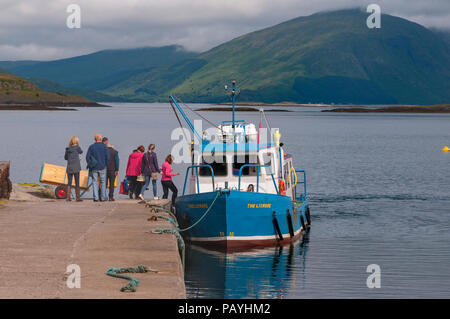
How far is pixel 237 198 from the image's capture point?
21.7 metres

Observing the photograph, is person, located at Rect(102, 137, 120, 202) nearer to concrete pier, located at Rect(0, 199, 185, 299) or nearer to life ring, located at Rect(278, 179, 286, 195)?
concrete pier, located at Rect(0, 199, 185, 299)

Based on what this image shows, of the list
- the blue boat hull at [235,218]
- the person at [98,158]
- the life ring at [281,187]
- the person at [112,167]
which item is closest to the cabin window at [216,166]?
the blue boat hull at [235,218]

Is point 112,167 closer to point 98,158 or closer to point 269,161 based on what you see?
point 98,158

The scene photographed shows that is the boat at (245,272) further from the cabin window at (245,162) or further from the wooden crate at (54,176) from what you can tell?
the wooden crate at (54,176)

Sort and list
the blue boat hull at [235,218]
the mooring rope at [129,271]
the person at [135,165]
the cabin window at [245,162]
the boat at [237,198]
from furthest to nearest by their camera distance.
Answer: the person at [135,165] < the cabin window at [245,162] < the boat at [237,198] < the blue boat hull at [235,218] < the mooring rope at [129,271]

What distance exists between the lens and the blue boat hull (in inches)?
859

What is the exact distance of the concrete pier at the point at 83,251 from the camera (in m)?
12.2

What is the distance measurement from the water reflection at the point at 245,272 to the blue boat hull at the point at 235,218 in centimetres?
39

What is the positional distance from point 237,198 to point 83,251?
7104 mm

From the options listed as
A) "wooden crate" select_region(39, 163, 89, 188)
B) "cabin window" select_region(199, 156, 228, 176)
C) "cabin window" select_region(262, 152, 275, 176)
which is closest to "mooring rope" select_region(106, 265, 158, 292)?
"cabin window" select_region(199, 156, 228, 176)

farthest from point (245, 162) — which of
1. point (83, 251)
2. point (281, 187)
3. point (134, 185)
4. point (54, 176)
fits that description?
point (83, 251)

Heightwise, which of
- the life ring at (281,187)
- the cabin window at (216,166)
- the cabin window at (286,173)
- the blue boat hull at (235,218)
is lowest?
the blue boat hull at (235,218)
